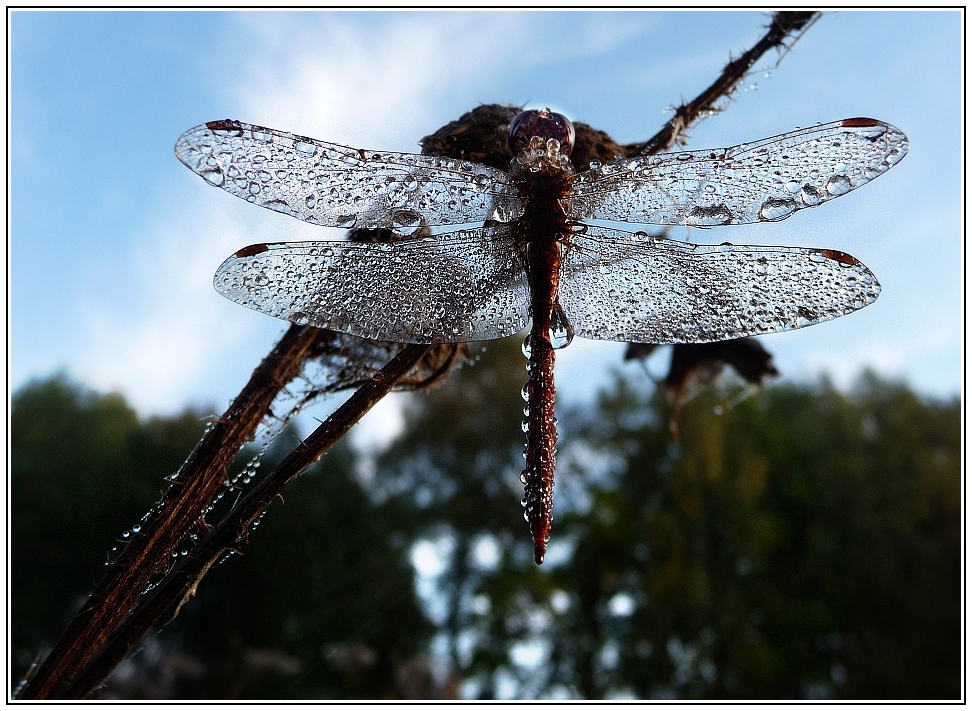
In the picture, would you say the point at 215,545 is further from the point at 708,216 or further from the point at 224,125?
the point at 708,216

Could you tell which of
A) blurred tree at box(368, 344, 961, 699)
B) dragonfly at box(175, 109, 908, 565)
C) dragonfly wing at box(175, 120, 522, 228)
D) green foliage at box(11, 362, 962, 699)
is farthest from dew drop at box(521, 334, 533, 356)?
blurred tree at box(368, 344, 961, 699)

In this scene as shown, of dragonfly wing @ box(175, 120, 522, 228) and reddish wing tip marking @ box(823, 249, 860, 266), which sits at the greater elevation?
dragonfly wing @ box(175, 120, 522, 228)

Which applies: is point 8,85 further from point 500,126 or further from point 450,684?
point 450,684

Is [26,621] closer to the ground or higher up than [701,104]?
closer to the ground

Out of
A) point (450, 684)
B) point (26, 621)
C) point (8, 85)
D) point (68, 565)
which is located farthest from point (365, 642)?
point (8, 85)

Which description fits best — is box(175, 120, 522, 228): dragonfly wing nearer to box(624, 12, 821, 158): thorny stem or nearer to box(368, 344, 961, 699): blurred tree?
box(624, 12, 821, 158): thorny stem

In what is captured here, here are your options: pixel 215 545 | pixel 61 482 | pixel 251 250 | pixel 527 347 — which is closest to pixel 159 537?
pixel 215 545

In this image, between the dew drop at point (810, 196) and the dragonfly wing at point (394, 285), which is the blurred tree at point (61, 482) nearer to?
the dragonfly wing at point (394, 285)
